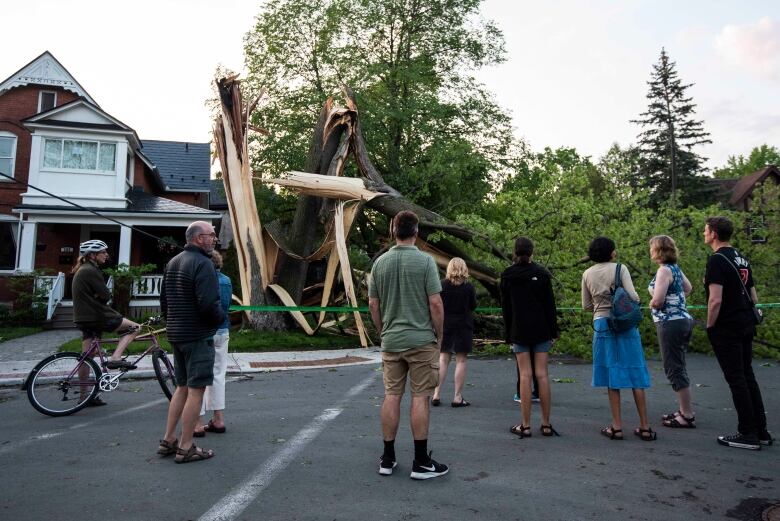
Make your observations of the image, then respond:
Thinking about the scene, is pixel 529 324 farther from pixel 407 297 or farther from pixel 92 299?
pixel 92 299

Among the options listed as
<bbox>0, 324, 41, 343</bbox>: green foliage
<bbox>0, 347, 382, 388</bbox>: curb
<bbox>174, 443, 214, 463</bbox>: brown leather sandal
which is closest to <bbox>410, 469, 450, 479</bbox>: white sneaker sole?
<bbox>174, 443, 214, 463</bbox>: brown leather sandal

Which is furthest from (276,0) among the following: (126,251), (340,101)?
(126,251)

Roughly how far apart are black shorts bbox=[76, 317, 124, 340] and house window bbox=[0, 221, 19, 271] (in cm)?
1760

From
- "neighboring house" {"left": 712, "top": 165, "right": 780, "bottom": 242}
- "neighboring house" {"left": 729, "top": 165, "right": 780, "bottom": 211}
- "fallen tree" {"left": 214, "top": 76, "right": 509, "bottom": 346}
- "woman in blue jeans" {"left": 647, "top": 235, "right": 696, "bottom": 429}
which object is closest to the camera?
"woman in blue jeans" {"left": 647, "top": 235, "right": 696, "bottom": 429}

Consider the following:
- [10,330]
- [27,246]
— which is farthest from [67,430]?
[27,246]

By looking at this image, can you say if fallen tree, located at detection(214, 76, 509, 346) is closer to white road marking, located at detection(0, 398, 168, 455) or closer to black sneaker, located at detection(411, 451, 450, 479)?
white road marking, located at detection(0, 398, 168, 455)

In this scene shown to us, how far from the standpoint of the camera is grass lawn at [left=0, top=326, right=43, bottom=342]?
1380cm

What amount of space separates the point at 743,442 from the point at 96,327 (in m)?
6.57

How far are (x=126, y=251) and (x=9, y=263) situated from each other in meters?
5.02

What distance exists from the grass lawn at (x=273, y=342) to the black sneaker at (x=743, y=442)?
8.64 metres

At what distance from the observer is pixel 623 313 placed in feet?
15.7

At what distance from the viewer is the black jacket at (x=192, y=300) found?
4.24 m

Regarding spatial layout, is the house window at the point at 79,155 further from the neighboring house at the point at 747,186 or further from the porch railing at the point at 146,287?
the neighboring house at the point at 747,186

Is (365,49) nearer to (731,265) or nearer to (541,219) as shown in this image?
(541,219)
